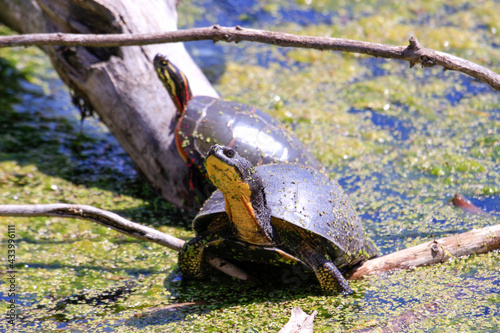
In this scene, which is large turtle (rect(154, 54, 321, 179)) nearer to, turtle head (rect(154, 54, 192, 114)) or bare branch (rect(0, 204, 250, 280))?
turtle head (rect(154, 54, 192, 114))

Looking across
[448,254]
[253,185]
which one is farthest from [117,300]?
[448,254]

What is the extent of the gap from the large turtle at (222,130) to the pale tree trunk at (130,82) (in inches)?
10.3

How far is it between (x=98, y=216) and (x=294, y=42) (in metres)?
1.60

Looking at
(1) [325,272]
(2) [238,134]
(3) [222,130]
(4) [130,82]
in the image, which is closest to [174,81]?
(4) [130,82]

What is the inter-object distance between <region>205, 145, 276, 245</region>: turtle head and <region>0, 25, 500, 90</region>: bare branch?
2.84ft

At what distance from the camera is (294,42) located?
124 inches

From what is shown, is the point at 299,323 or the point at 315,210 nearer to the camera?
the point at 299,323

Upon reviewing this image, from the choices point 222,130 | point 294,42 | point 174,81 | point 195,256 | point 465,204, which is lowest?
point 195,256

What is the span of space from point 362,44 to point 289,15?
4601 mm

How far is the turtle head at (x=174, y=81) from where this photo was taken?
4199mm

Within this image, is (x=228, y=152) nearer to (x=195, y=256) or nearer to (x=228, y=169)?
(x=228, y=169)

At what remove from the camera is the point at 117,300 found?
3.05 meters

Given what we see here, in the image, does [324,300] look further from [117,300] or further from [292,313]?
[117,300]

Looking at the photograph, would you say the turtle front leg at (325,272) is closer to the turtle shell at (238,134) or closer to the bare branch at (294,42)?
the turtle shell at (238,134)
